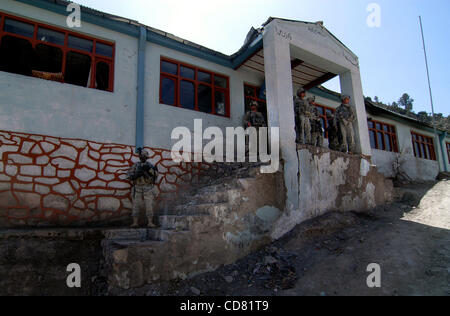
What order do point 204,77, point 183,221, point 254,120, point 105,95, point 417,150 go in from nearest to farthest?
point 183,221
point 105,95
point 254,120
point 204,77
point 417,150

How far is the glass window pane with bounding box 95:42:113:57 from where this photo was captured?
6941mm

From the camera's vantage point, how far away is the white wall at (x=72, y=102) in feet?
18.6

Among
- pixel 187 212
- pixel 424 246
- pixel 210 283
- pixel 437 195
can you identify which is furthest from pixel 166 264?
pixel 437 195

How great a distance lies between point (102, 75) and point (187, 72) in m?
2.41

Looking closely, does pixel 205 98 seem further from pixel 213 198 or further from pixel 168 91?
pixel 213 198

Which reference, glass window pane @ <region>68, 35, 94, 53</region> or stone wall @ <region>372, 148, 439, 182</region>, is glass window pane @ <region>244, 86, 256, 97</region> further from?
stone wall @ <region>372, 148, 439, 182</region>

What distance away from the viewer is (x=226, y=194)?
16.0ft

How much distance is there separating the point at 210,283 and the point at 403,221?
14.8ft

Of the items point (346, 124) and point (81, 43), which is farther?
point (346, 124)

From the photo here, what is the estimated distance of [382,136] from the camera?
1324 cm

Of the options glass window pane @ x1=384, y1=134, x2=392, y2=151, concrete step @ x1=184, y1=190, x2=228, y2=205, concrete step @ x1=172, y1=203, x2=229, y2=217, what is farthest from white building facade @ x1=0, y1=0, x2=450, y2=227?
glass window pane @ x1=384, y1=134, x2=392, y2=151

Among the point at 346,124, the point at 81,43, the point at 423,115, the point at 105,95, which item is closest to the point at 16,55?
the point at 81,43

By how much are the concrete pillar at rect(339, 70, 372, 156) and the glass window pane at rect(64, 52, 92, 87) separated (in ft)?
23.9

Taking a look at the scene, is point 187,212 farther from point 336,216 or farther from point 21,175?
point 21,175
